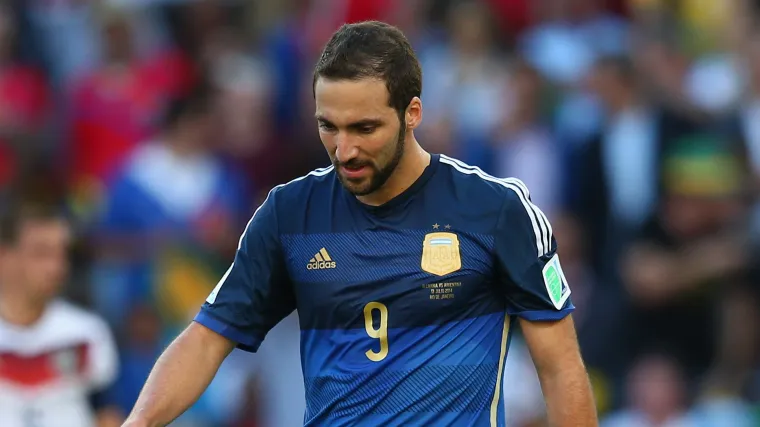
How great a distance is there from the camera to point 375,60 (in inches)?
195

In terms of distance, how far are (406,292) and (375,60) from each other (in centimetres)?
80

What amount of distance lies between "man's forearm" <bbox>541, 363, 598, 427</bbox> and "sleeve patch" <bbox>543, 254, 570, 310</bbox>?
0.23 meters

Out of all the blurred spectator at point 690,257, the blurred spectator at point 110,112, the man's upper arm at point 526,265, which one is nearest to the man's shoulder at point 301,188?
the man's upper arm at point 526,265

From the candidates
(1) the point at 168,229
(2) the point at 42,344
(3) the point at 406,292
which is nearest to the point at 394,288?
(3) the point at 406,292

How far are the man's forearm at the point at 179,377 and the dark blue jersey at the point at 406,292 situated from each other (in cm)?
7

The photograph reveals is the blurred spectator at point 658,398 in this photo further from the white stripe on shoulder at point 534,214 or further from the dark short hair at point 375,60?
the dark short hair at point 375,60

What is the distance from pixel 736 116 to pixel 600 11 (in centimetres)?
209

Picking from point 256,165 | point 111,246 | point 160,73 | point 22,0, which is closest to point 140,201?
point 111,246

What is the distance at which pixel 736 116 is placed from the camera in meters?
10.3

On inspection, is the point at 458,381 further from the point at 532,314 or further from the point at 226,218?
the point at 226,218

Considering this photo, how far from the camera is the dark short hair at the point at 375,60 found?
493cm

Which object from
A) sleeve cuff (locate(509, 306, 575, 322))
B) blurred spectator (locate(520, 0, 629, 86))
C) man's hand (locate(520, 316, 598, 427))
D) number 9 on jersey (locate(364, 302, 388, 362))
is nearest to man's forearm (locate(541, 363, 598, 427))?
man's hand (locate(520, 316, 598, 427))

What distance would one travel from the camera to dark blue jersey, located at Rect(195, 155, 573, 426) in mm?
5102

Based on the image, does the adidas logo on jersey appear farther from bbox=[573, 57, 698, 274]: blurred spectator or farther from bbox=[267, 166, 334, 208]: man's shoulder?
bbox=[573, 57, 698, 274]: blurred spectator
